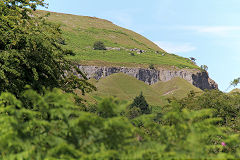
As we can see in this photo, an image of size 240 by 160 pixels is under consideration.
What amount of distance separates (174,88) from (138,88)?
1516 centimetres

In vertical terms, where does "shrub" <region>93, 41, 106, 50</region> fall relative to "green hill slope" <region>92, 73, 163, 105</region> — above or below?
above

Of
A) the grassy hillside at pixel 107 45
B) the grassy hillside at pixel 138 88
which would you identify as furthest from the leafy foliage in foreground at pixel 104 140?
the grassy hillside at pixel 107 45

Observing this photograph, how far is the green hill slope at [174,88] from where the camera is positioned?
114m

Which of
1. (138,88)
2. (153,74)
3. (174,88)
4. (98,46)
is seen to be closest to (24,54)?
(138,88)

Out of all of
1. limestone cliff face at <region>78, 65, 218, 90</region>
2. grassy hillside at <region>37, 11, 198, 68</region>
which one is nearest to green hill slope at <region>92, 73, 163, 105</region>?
limestone cliff face at <region>78, 65, 218, 90</region>

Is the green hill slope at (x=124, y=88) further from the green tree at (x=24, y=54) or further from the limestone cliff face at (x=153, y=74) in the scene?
the green tree at (x=24, y=54)

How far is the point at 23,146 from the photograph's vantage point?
10.8 ft

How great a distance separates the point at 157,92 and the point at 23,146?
119457mm

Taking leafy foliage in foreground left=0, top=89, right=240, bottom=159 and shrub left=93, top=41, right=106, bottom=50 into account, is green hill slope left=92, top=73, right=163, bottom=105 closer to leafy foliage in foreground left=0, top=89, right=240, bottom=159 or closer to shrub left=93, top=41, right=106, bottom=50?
shrub left=93, top=41, right=106, bottom=50

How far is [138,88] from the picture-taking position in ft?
380

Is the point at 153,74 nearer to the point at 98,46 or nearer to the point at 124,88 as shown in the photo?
the point at 124,88

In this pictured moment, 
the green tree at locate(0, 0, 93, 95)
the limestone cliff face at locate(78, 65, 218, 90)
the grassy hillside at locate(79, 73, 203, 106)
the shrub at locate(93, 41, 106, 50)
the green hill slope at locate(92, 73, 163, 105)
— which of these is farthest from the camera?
the shrub at locate(93, 41, 106, 50)

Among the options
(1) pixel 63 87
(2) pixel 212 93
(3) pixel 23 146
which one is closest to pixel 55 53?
(1) pixel 63 87

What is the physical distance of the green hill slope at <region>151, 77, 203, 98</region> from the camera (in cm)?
11425
